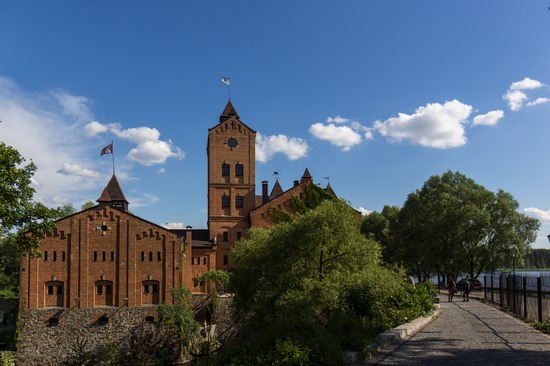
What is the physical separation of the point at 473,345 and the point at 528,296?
7218 millimetres

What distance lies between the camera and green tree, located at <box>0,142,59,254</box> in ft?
75.3

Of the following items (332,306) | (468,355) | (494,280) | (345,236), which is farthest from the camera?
(494,280)

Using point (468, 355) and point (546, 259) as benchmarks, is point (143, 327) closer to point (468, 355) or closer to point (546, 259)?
point (468, 355)

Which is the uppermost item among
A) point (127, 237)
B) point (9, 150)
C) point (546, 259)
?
point (9, 150)

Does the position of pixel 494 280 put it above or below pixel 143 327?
above

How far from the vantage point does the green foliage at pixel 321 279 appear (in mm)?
14789

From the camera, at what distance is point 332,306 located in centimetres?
1577

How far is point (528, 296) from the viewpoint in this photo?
53.7 ft

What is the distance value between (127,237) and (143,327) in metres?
7.06

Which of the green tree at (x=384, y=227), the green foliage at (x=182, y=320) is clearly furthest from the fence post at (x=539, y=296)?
the green tree at (x=384, y=227)

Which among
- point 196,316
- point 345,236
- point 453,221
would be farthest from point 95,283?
point 453,221

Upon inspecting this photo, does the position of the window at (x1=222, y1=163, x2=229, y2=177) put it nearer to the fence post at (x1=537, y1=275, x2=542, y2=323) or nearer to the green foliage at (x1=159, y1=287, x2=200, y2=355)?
the green foliage at (x1=159, y1=287, x2=200, y2=355)

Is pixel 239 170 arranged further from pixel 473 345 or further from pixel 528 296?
pixel 473 345

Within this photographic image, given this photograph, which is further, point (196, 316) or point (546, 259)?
point (546, 259)
